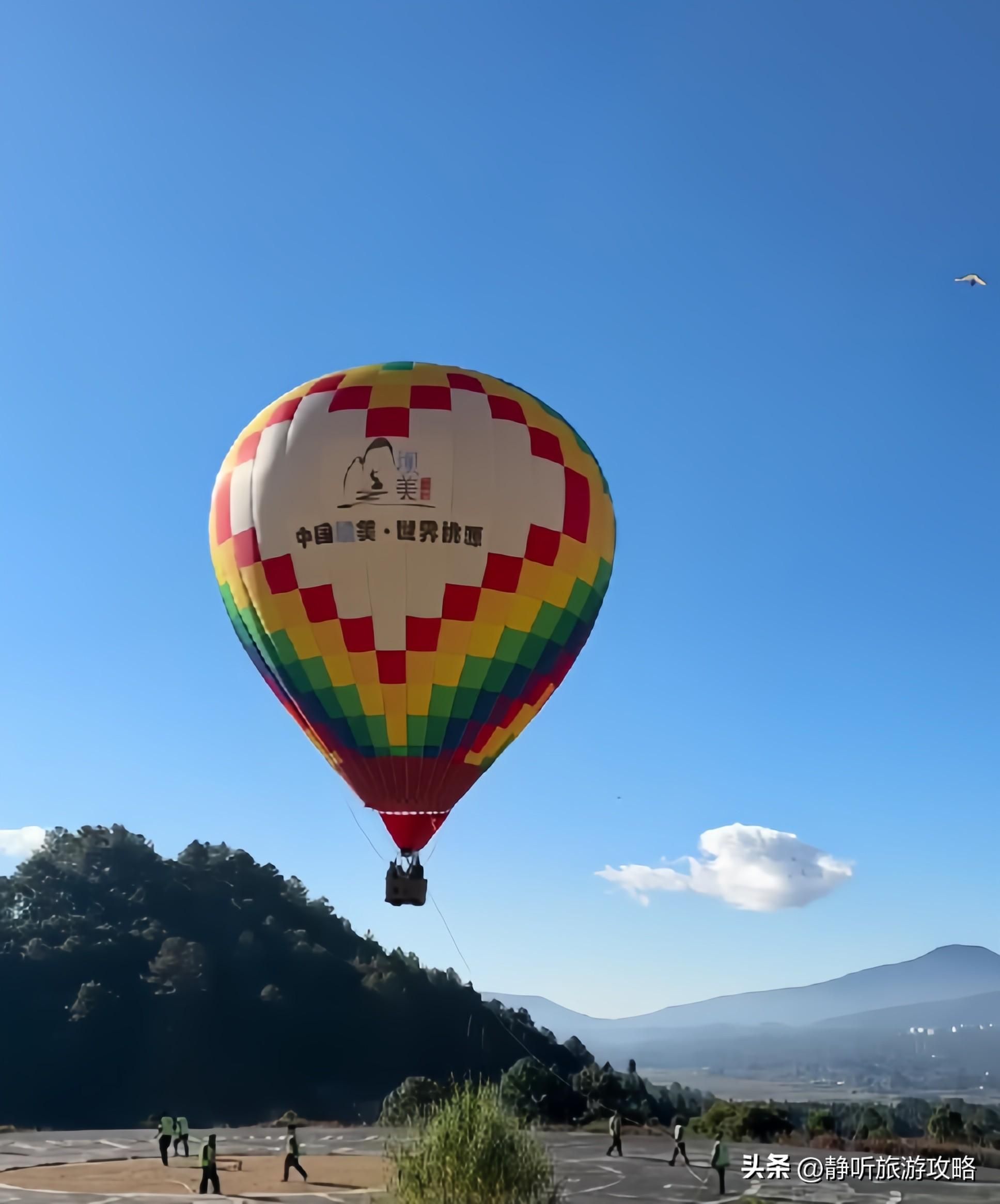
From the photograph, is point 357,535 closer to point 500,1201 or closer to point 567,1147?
point 500,1201

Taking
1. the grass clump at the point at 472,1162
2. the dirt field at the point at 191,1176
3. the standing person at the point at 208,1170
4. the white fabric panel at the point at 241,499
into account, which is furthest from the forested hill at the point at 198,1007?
the grass clump at the point at 472,1162

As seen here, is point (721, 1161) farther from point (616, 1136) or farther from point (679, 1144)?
point (616, 1136)

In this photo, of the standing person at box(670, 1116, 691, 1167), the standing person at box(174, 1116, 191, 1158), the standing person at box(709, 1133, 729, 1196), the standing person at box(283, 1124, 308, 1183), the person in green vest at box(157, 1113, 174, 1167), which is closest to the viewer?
the standing person at box(709, 1133, 729, 1196)

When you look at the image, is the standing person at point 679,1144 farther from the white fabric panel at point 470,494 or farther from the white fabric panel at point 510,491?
the white fabric panel at point 510,491

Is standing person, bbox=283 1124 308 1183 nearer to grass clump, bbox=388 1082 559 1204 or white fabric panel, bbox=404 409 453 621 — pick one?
grass clump, bbox=388 1082 559 1204

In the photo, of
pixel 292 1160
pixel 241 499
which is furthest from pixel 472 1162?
pixel 241 499

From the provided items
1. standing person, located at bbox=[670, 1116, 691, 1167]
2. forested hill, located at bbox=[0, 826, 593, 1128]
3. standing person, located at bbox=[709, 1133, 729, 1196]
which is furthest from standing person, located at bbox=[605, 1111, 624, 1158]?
forested hill, located at bbox=[0, 826, 593, 1128]

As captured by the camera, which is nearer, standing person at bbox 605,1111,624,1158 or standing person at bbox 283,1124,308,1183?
standing person at bbox 283,1124,308,1183
